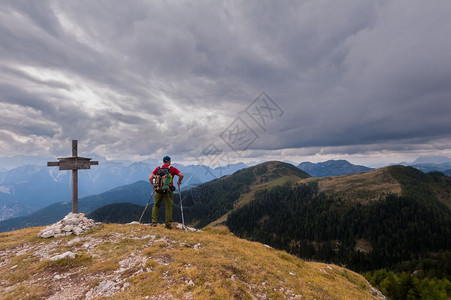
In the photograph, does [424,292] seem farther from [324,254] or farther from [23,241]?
[324,254]

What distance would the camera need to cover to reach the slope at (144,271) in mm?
7594

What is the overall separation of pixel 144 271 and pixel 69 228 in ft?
31.7

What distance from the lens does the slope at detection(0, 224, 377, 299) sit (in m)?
7.59

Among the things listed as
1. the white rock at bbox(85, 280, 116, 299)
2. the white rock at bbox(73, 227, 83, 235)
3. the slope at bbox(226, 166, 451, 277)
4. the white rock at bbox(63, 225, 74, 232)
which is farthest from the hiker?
the slope at bbox(226, 166, 451, 277)

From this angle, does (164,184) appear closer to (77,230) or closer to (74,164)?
(77,230)

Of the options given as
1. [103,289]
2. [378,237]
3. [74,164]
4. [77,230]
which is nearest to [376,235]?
[378,237]

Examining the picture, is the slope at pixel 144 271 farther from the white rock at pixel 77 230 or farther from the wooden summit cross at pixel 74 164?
the wooden summit cross at pixel 74 164

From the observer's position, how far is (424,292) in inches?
1747

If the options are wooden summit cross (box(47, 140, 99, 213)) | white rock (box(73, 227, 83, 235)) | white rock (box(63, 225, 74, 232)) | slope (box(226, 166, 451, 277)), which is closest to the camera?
white rock (box(73, 227, 83, 235))

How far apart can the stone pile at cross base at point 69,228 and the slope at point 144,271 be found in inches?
24.4

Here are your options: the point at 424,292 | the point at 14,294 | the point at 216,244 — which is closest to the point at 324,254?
the point at 424,292

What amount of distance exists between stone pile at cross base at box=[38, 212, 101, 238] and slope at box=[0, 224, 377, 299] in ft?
2.03

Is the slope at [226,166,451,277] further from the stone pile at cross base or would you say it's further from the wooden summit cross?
the stone pile at cross base

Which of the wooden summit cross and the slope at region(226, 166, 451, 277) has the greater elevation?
the wooden summit cross
